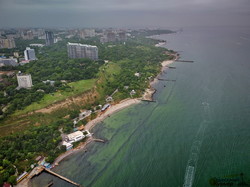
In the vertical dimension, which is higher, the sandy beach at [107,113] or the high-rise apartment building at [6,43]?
the high-rise apartment building at [6,43]

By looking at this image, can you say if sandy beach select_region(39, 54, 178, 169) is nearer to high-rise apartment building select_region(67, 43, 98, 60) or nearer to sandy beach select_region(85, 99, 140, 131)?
sandy beach select_region(85, 99, 140, 131)

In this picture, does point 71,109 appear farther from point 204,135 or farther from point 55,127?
point 204,135

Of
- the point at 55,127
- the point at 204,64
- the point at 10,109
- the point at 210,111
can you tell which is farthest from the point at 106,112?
the point at 204,64

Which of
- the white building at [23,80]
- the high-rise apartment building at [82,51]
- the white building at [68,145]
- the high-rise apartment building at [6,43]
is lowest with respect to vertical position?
the white building at [68,145]

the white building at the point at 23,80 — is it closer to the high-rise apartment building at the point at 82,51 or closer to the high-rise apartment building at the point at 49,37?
the high-rise apartment building at the point at 82,51

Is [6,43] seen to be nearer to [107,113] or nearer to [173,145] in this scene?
[107,113]

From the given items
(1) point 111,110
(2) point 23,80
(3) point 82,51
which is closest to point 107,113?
(1) point 111,110

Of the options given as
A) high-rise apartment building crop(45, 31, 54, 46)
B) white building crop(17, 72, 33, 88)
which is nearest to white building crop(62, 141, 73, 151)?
white building crop(17, 72, 33, 88)

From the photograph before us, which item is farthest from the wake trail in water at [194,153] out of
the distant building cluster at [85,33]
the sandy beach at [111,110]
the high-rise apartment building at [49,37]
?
the distant building cluster at [85,33]
